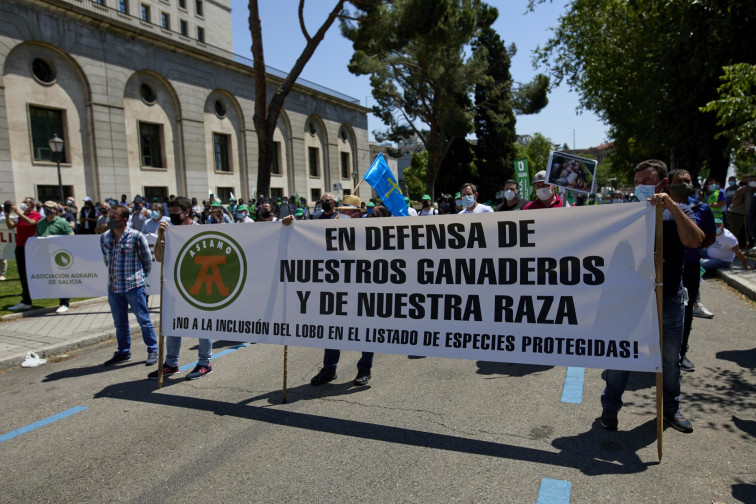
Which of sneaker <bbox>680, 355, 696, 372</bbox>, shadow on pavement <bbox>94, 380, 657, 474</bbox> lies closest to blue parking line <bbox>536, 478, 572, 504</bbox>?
shadow on pavement <bbox>94, 380, 657, 474</bbox>

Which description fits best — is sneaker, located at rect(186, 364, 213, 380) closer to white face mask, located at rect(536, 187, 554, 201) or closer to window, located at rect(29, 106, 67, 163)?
white face mask, located at rect(536, 187, 554, 201)

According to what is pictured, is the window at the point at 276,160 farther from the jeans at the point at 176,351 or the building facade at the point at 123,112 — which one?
the jeans at the point at 176,351

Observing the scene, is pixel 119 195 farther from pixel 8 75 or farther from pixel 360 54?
pixel 360 54

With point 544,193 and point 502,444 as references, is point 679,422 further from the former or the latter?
point 544,193

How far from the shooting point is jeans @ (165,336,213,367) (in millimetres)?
5570

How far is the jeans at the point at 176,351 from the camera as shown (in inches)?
219

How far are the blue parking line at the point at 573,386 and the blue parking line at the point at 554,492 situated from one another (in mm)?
1426

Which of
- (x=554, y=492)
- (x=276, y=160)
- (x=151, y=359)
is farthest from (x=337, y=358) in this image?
(x=276, y=160)

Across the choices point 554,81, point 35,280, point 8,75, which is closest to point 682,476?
point 35,280

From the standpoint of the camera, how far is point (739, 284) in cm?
907

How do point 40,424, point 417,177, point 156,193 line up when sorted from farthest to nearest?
point 417,177 < point 156,193 < point 40,424

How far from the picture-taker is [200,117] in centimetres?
3109

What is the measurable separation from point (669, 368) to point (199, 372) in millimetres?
→ 4586

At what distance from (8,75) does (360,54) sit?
17.1 meters
